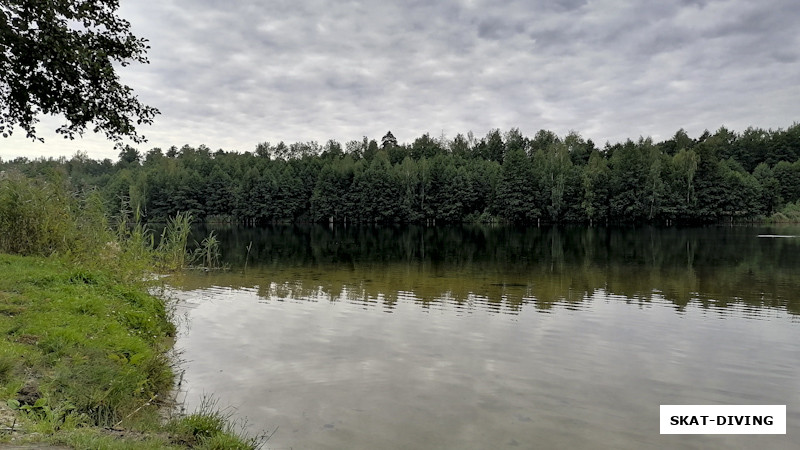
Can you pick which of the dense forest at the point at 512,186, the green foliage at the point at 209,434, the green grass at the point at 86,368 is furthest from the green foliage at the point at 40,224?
the dense forest at the point at 512,186

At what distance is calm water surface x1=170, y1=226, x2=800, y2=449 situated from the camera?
8.20m

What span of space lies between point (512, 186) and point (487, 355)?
9445cm

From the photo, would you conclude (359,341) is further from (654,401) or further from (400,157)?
(400,157)

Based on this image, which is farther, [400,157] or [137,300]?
[400,157]

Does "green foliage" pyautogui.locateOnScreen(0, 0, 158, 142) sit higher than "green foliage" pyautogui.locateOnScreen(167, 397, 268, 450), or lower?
higher

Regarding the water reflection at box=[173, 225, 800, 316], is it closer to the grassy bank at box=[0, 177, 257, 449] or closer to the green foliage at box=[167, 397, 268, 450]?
the grassy bank at box=[0, 177, 257, 449]

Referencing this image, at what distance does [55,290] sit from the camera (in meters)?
11.4

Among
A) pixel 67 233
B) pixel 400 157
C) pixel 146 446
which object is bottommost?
pixel 146 446

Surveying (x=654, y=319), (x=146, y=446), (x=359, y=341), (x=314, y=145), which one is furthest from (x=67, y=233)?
(x=314, y=145)

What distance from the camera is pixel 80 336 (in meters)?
8.89

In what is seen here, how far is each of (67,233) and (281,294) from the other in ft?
25.4

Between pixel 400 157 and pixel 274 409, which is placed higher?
pixel 400 157

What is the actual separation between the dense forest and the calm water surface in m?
77.1

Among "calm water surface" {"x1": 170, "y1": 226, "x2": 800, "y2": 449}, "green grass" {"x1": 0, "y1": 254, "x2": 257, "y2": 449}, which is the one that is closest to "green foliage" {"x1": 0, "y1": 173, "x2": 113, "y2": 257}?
"green grass" {"x1": 0, "y1": 254, "x2": 257, "y2": 449}
